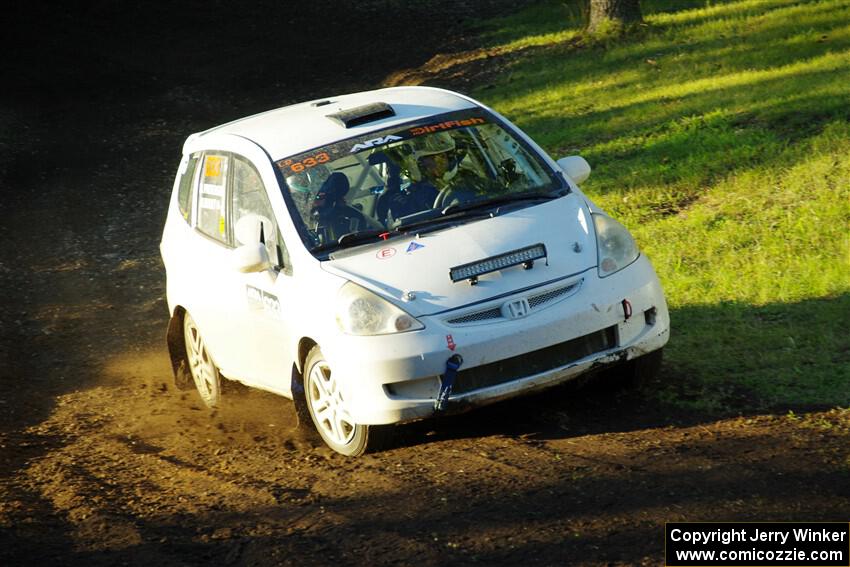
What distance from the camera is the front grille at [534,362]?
6566mm

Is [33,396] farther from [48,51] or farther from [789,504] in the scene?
[48,51]

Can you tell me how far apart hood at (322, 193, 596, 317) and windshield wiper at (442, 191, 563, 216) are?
0.21 m

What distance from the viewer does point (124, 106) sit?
2247 cm

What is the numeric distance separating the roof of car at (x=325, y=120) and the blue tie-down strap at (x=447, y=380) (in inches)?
76.2

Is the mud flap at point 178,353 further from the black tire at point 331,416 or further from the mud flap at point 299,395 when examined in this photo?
the black tire at point 331,416

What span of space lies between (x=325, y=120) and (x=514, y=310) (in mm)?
2152

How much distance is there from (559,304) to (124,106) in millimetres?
17224

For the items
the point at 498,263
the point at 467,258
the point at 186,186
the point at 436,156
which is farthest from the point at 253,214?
the point at 498,263

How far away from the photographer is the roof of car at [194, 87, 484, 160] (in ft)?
25.5

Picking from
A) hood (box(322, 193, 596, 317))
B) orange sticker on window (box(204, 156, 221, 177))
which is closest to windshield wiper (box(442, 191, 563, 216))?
hood (box(322, 193, 596, 317))

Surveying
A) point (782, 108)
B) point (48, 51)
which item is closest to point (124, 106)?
point (48, 51)

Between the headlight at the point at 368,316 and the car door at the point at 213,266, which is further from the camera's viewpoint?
the car door at the point at 213,266

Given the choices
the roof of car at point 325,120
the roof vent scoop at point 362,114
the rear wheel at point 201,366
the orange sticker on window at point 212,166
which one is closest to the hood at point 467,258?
the roof of car at point 325,120

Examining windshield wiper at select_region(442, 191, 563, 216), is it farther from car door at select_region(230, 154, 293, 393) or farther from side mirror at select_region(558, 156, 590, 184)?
car door at select_region(230, 154, 293, 393)
